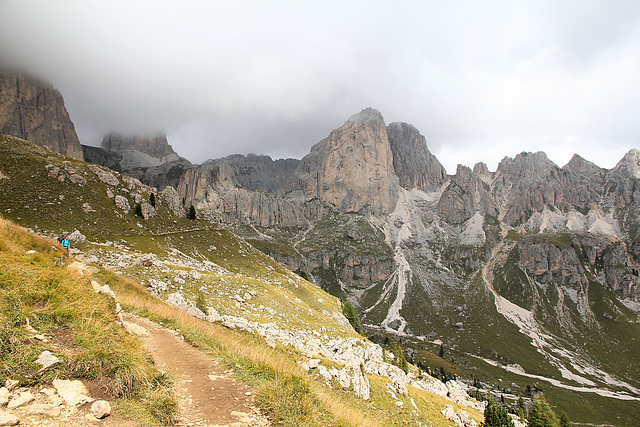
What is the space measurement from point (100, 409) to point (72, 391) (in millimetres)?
810

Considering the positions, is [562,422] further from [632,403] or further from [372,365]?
[632,403]

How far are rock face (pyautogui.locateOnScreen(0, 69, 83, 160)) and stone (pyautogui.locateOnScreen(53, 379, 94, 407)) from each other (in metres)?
217

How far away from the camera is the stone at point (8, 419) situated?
180 inches

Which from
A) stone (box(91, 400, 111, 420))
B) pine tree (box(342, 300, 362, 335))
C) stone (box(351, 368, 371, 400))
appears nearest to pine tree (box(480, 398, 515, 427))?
stone (box(351, 368, 371, 400))

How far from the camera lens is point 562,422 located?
62.2 meters

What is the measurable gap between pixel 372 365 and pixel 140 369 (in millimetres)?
33937

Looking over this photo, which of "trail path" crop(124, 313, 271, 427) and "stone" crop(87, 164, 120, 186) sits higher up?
"stone" crop(87, 164, 120, 186)

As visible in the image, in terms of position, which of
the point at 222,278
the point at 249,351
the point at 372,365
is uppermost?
the point at 249,351

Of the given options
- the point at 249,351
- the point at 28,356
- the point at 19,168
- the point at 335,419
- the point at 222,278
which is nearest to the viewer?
the point at 28,356

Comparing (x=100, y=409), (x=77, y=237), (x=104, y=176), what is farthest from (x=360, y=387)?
(x=104, y=176)

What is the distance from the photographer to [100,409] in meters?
5.83

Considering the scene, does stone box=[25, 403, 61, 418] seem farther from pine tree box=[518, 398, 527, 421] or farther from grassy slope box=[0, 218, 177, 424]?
pine tree box=[518, 398, 527, 421]

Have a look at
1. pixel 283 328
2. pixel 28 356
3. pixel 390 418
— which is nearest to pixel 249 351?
pixel 28 356

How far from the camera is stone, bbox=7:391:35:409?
510cm
